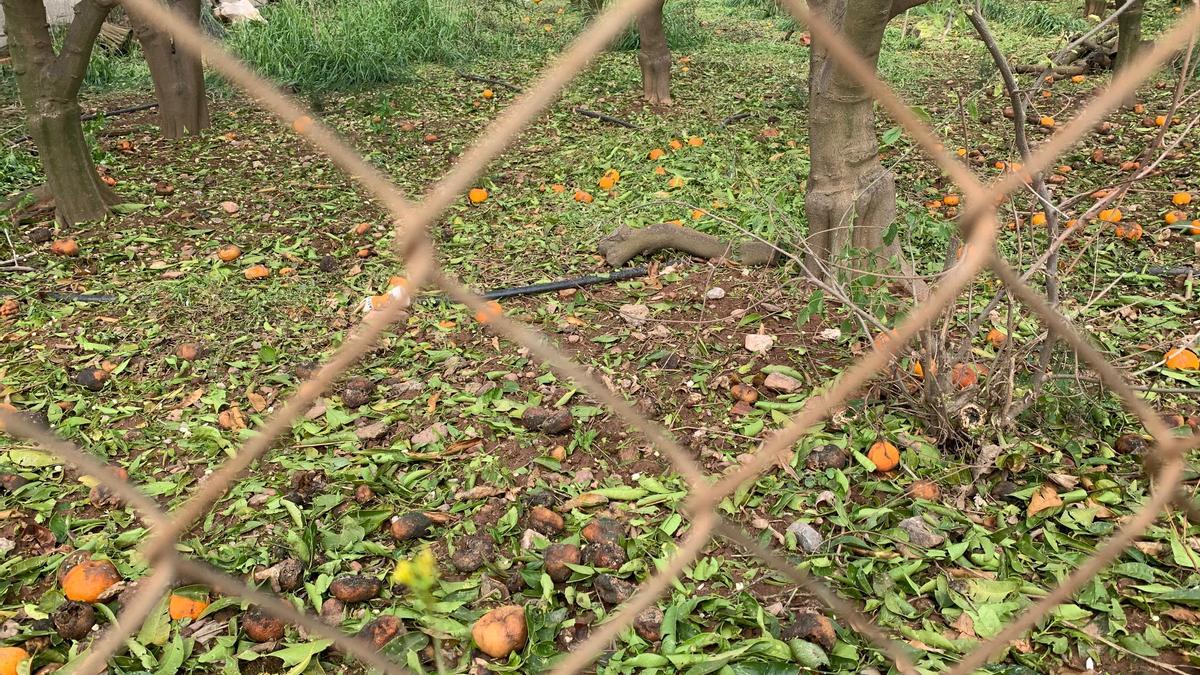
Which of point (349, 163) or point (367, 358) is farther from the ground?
point (349, 163)

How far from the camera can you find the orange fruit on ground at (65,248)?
315 cm

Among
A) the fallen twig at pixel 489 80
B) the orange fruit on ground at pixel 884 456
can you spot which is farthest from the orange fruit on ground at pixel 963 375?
the fallen twig at pixel 489 80

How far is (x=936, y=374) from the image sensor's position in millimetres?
1814

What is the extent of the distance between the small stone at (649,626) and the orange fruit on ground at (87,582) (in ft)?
3.34

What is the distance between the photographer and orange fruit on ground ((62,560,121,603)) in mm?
1571

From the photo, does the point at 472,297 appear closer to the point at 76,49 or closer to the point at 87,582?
the point at 87,582

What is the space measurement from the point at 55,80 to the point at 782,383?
2.96m

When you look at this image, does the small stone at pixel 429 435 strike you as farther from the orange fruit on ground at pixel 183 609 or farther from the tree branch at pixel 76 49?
the tree branch at pixel 76 49

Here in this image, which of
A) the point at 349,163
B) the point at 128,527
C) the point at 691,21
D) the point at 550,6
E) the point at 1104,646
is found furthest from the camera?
the point at 550,6

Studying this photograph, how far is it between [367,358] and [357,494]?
0.72 metres

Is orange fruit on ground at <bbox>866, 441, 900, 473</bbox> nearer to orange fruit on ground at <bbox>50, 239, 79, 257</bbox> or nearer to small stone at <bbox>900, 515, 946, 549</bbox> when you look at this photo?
small stone at <bbox>900, 515, 946, 549</bbox>

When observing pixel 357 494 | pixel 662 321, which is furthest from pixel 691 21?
pixel 357 494

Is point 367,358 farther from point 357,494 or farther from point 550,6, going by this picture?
point 550,6

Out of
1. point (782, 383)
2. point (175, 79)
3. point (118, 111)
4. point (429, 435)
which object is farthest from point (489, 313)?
point (118, 111)
